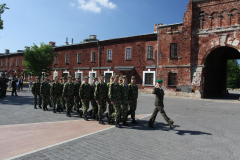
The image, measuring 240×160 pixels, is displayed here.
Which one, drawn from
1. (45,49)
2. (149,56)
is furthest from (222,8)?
(45,49)

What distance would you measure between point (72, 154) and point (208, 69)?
21.9 metres

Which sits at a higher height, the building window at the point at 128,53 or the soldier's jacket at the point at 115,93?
the building window at the point at 128,53

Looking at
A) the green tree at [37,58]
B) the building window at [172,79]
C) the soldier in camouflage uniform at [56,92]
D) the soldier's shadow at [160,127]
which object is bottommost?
the soldier's shadow at [160,127]

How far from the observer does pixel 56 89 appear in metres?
9.95

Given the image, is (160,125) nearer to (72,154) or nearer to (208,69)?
(72,154)

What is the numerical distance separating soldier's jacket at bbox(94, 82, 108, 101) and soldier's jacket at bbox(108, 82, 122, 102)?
0.61 meters

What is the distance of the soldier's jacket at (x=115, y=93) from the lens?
6770mm

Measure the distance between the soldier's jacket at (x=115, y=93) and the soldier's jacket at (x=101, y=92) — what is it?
0.61m

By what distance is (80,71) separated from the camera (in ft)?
106

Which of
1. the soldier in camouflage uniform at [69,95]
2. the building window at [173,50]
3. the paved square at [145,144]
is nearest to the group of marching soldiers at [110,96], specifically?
the soldier in camouflage uniform at [69,95]

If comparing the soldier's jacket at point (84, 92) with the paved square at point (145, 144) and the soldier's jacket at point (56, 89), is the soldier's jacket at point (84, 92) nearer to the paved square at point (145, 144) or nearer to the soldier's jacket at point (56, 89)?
the paved square at point (145, 144)

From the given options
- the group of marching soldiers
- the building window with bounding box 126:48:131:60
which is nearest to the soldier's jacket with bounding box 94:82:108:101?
the group of marching soldiers

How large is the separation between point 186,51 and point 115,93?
16.7 meters

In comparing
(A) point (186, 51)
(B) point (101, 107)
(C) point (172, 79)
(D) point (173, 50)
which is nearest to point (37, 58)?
(D) point (173, 50)
